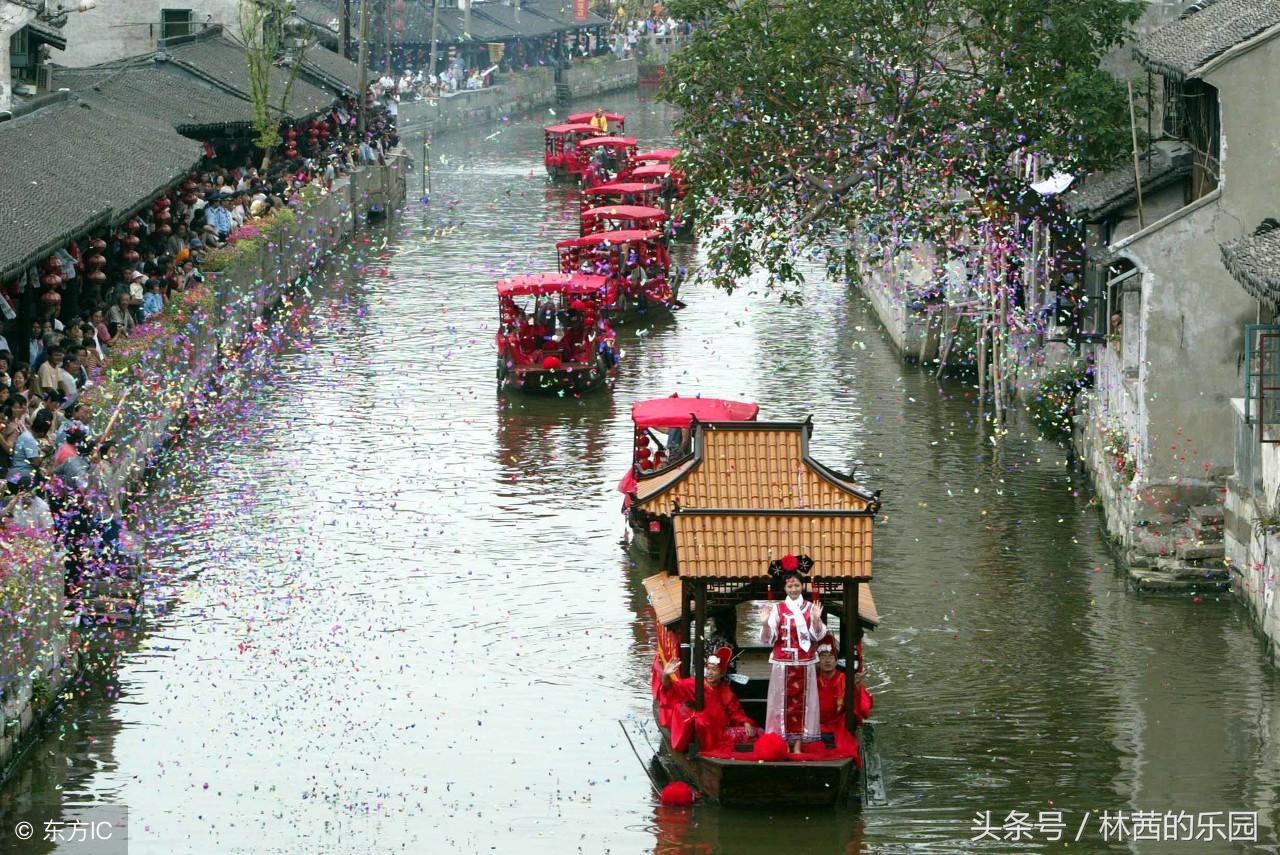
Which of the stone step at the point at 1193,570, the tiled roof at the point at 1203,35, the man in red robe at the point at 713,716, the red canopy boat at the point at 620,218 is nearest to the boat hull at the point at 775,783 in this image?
the man in red robe at the point at 713,716

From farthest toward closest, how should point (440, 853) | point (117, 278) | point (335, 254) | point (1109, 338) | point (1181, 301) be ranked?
point (335, 254) → point (117, 278) → point (1109, 338) → point (1181, 301) → point (440, 853)

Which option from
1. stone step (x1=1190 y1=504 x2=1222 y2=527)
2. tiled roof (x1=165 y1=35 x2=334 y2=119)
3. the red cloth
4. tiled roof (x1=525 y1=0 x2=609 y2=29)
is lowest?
the red cloth

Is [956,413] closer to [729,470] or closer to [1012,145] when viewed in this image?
[1012,145]

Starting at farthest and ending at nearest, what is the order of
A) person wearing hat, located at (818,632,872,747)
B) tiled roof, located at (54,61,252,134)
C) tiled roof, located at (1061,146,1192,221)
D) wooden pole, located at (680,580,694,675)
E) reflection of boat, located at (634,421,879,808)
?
tiled roof, located at (54,61,252,134), tiled roof, located at (1061,146,1192,221), wooden pole, located at (680,580,694,675), person wearing hat, located at (818,632,872,747), reflection of boat, located at (634,421,879,808)

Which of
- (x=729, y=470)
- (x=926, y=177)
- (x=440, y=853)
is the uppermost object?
(x=926, y=177)

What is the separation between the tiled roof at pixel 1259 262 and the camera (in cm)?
2283

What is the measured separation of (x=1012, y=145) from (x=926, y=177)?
1.49m

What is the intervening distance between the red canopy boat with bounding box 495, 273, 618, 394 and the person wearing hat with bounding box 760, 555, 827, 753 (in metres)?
19.0

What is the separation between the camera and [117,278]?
120 ft

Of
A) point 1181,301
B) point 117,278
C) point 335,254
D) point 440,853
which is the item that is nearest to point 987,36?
point 1181,301

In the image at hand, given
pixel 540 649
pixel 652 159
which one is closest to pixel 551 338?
pixel 540 649

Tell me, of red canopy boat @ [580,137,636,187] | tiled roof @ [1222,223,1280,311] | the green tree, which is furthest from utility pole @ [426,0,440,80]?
tiled roof @ [1222,223,1280,311]

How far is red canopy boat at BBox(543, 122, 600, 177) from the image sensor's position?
6962 centimetres

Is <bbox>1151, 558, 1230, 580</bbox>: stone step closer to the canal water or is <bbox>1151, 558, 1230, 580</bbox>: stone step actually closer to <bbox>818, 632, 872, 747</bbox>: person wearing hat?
the canal water
